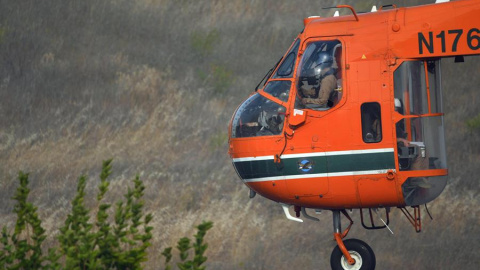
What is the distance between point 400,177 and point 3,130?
679 inches

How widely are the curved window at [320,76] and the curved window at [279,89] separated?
0.62ft

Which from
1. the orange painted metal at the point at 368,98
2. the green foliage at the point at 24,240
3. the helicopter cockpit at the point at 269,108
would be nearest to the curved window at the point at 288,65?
the helicopter cockpit at the point at 269,108

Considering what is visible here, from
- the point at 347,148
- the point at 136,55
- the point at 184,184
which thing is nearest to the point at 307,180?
the point at 347,148

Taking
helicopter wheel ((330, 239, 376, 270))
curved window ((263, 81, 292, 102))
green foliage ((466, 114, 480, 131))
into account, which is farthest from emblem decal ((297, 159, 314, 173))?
green foliage ((466, 114, 480, 131))

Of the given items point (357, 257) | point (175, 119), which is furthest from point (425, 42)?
point (175, 119)

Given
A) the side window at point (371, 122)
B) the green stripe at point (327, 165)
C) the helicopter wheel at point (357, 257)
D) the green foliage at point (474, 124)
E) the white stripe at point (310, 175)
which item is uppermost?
the side window at point (371, 122)

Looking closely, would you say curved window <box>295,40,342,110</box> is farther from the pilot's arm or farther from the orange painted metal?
the orange painted metal

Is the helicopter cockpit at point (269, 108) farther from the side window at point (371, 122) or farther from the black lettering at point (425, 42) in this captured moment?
the black lettering at point (425, 42)

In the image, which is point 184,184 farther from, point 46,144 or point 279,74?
point 279,74

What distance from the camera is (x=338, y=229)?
13.1 metres

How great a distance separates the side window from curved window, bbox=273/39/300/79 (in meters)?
1.25

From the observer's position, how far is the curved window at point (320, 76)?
12.4 m

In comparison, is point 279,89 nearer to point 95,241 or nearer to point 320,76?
point 320,76

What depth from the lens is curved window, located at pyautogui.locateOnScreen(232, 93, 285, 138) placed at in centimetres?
1265
